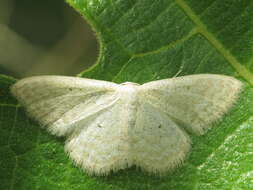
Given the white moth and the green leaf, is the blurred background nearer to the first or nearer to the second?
the white moth

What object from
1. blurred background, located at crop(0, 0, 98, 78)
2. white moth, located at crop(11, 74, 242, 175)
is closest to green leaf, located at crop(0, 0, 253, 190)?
white moth, located at crop(11, 74, 242, 175)

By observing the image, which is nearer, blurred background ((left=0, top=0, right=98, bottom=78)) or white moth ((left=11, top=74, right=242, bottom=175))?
white moth ((left=11, top=74, right=242, bottom=175))

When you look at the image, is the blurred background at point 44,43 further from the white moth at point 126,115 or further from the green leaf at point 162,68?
the green leaf at point 162,68

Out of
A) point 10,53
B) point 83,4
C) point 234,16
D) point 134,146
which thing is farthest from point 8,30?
point 234,16

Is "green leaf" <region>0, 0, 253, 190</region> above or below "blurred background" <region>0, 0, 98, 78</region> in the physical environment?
below

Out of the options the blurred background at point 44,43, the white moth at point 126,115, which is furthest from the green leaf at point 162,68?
the blurred background at point 44,43

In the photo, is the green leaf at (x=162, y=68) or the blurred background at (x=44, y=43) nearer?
the green leaf at (x=162, y=68)
